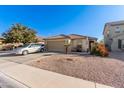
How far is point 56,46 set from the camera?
75.5ft

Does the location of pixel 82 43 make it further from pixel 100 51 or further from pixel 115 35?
pixel 100 51

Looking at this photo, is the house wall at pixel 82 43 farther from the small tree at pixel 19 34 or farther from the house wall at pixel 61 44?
the small tree at pixel 19 34

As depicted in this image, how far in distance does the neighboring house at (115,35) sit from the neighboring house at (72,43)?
3.29m

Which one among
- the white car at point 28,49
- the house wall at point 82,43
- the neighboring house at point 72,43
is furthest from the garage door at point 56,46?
the white car at point 28,49

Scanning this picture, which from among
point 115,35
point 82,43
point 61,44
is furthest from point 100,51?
point 115,35

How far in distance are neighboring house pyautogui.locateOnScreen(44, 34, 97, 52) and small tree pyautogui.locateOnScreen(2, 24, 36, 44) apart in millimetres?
6385

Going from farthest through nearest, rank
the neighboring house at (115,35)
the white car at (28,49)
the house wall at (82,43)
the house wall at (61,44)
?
the neighboring house at (115,35), the house wall at (61,44), the house wall at (82,43), the white car at (28,49)

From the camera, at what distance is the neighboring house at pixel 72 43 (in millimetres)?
20678

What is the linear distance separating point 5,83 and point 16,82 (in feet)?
1.63

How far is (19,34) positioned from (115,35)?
1742 cm

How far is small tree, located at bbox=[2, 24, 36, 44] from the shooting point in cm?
2705

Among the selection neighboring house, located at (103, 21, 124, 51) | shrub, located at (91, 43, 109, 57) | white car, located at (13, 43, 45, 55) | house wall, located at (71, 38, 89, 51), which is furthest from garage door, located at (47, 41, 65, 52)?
shrub, located at (91, 43, 109, 57)

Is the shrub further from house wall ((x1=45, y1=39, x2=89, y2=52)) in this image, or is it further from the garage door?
the garage door
